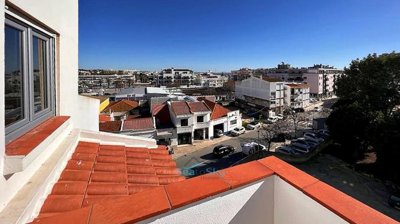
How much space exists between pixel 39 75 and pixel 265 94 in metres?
39.6

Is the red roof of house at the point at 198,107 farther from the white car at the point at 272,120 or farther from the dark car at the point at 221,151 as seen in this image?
the white car at the point at 272,120

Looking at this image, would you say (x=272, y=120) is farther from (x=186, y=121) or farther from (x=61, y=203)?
(x=61, y=203)

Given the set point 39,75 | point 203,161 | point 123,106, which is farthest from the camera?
point 123,106

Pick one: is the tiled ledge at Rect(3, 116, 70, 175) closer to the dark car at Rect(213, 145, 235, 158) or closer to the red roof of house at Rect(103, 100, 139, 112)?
the dark car at Rect(213, 145, 235, 158)

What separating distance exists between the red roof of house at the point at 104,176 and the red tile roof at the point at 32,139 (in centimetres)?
48

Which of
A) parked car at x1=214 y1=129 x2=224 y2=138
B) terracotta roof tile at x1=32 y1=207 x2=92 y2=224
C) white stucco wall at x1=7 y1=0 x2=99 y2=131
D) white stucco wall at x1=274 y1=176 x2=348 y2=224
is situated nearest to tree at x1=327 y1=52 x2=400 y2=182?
parked car at x1=214 y1=129 x2=224 y2=138

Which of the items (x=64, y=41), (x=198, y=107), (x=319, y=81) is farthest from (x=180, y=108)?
(x=319, y=81)

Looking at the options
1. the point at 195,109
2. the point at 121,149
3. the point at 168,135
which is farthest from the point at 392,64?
the point at 121,149

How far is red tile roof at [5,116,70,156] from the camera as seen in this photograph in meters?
1.72

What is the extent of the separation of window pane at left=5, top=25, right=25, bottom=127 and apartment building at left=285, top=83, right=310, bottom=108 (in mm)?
43730

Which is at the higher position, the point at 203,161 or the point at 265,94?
the point at 265,94

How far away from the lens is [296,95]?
45500mm

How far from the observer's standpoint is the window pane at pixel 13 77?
1.83 metres

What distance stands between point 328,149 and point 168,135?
14.7 m
